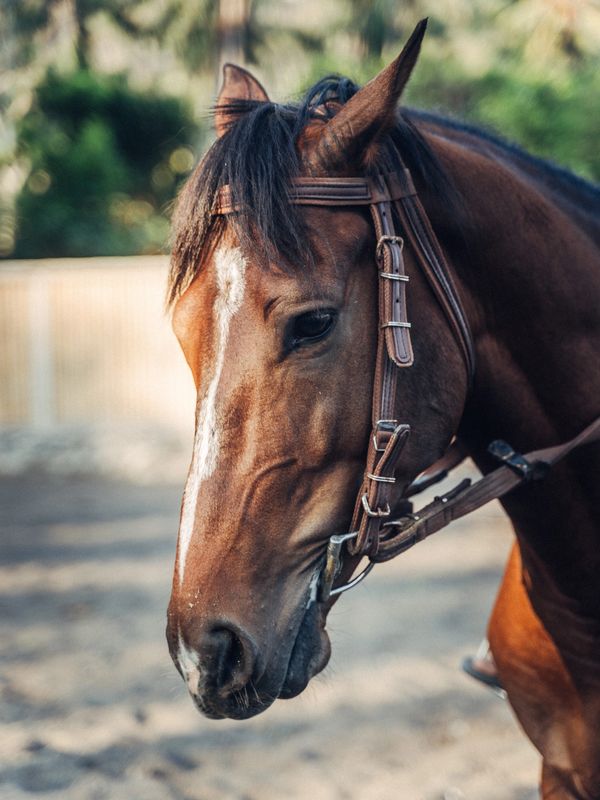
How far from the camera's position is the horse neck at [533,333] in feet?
5.41

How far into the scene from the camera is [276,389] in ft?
4.60

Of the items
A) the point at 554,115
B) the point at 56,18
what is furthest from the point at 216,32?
the point at 554,115

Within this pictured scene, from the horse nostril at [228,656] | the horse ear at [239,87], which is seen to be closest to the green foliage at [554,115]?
the horse ear at [239,87]

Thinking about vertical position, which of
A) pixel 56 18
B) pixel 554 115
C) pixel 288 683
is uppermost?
pixel 56 18

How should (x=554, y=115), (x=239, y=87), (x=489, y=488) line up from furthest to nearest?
1. (x=554, y=115)
2. (x=239, y=87)
3. (x=489, y=488)

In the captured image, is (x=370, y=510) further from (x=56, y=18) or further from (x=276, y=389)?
(x=56, y=18)

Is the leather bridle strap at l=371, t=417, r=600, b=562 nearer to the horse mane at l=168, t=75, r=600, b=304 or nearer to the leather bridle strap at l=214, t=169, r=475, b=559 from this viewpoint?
the leather bridle strap at l=214, t=169, r=475, b=559

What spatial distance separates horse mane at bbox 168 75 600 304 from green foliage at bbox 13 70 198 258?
11.3 m

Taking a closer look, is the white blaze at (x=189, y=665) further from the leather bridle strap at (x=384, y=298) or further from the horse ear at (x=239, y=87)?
the horse ear at (x=239, y=87)

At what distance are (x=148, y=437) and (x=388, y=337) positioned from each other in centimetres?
835

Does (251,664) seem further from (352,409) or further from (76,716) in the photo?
(76,716)

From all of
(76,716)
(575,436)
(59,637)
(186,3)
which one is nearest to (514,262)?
(575,436)

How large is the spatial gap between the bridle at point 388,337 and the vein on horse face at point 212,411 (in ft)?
0.47

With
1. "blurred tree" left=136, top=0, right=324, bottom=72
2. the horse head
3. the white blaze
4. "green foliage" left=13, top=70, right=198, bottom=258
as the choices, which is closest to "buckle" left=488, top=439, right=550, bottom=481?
the horse head
